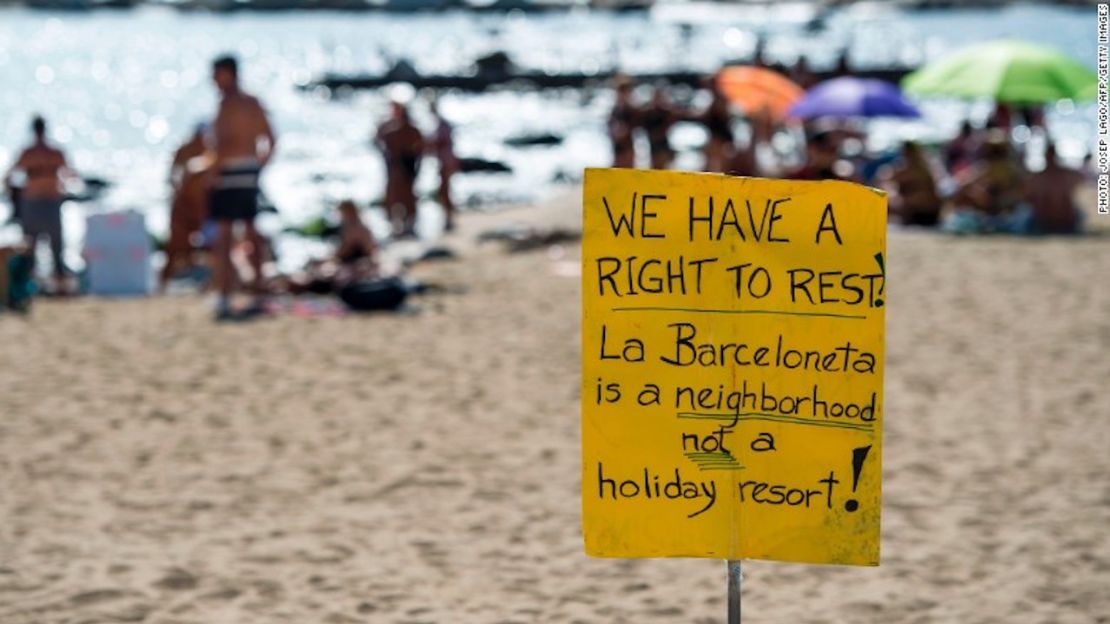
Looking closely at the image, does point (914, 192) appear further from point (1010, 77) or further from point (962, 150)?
point (962, 150)

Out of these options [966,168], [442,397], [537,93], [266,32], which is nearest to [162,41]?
[266,32]

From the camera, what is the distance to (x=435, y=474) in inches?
264

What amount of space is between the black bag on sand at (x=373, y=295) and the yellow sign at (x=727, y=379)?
23.5 ft

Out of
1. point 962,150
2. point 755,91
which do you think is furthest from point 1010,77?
point 962,150

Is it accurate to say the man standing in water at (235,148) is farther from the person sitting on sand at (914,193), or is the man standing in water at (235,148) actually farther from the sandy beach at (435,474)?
the person sitting on sand at (914,193)

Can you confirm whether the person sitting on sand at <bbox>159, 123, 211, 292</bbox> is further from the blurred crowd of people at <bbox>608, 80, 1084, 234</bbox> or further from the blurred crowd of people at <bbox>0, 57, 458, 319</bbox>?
the blurred crowd of people at <bbox>608, 80, 1084, 234</bbox>

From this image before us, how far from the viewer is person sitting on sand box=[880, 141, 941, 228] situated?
14273mm

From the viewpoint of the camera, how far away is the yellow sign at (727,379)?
3605mm

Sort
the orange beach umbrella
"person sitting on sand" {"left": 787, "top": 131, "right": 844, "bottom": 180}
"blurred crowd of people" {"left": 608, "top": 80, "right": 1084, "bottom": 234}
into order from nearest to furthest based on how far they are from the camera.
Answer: "person sitting on sand" {"left": 787, "top": 131, "right": 844, "bottom": 180}, "blurred crowd of people" {"left": 608, "top": 80, "right": 1084, "bottom": 234}, the orange beach umbrella

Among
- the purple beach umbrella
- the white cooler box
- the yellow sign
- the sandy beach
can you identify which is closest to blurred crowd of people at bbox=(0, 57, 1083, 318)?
the white cooler box

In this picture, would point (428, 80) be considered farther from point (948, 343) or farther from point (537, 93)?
point (948, 343)

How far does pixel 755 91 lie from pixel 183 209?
593 cm

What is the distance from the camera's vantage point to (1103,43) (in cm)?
1020

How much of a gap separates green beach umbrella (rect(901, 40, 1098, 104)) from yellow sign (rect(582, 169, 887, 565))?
10.6 metres
